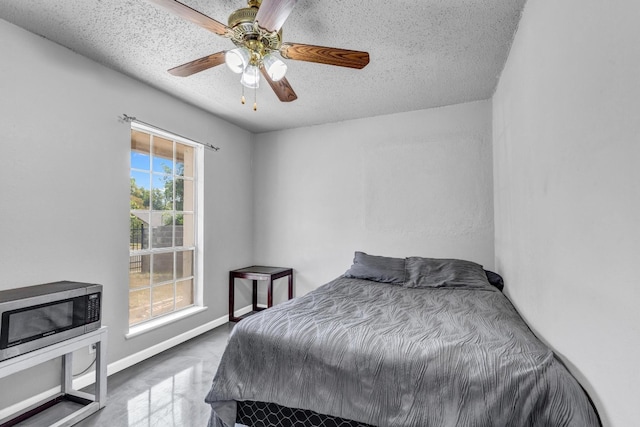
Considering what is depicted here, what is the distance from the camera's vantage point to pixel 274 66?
74.0 inches

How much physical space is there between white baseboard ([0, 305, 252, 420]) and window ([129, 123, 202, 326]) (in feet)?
0.95

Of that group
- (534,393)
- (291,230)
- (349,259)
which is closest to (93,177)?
(291,230)

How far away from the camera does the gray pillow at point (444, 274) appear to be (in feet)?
9.75

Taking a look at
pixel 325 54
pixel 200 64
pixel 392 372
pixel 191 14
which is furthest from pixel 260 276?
pixel 191 14

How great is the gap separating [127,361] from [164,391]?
0.64 m

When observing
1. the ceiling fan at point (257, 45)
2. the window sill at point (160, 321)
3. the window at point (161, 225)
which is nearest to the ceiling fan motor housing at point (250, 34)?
the ceiling fan at point (257, 45)

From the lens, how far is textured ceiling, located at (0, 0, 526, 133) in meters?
1.97

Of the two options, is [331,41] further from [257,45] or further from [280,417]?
[280,417]

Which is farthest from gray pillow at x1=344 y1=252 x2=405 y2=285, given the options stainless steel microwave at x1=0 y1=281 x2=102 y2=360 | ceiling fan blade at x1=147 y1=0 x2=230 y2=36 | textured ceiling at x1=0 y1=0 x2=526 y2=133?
ceiling fan blade at x1=147 y1=0 x2=230 y2=36

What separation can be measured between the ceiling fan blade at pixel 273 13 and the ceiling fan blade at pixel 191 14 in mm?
246

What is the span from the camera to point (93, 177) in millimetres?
2602

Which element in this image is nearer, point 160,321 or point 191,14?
point 191,14

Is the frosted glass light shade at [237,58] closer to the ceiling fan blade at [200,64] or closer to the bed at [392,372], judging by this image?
the ceiling fan blade at [200,64]

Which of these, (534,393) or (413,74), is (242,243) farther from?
(534,393)
